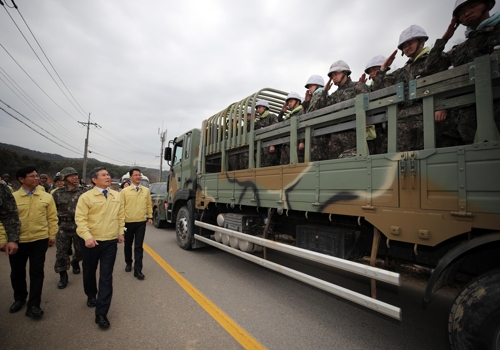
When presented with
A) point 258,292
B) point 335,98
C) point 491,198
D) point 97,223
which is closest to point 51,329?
point 97,223

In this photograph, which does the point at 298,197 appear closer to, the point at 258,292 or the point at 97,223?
the point at 258,292

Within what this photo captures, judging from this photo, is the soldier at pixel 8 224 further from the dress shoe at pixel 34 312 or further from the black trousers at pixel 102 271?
the dress shoe at pixel 34 312

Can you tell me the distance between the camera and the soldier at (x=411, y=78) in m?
2.15

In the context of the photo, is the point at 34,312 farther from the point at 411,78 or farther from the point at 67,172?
the point at 411,78

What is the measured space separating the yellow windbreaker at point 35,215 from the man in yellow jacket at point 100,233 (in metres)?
0.58

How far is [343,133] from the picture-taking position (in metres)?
2.81

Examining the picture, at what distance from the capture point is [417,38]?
2525 mm

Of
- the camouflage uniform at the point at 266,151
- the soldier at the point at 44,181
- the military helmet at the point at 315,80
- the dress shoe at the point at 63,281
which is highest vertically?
the military helmet at the point at 315,80

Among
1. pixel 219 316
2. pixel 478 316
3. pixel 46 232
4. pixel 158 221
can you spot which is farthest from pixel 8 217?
pixel 158 221

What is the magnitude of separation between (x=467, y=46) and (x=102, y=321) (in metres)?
4.28

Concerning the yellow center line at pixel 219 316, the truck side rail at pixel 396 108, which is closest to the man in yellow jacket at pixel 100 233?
the yellow center line at pixel 219 316

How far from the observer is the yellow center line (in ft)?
7.26

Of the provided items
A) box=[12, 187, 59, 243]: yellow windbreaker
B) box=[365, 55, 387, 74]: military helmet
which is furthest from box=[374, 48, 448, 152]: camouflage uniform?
box=[12, 187, 59, 243]: yellow windbreaker

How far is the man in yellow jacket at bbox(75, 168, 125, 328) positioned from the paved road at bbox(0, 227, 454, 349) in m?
0.27
